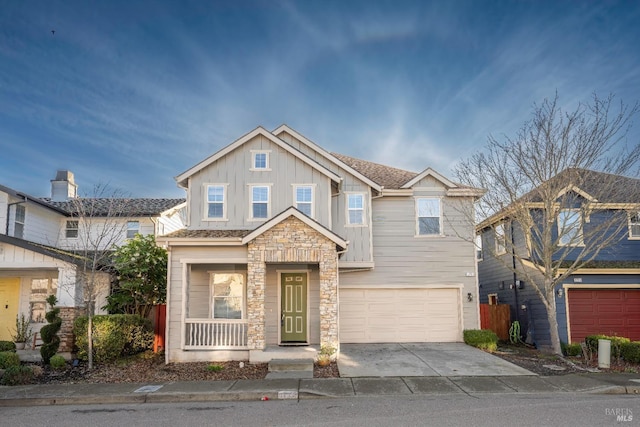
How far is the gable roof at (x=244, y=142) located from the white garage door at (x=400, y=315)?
461 cm

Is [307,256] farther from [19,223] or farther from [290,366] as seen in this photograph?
[19,223]

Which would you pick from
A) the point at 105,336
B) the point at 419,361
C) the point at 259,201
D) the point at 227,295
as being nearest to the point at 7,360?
the point at 105,336

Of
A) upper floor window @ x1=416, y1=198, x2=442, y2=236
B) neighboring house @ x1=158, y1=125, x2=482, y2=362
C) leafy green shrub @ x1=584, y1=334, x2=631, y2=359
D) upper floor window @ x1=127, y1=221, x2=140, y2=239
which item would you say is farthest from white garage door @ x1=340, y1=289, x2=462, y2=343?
upper floor window @ x1=127, y1=221, x2=140, y2=239

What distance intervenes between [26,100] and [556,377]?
765 inches

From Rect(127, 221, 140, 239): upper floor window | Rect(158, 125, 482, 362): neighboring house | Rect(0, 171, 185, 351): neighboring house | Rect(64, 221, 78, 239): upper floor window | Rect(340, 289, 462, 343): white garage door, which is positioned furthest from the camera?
Rect(64, 221, 78, 239): upper floor window

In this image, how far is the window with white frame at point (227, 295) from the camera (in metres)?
15.1

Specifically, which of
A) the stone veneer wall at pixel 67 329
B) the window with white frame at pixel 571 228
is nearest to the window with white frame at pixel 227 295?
the stone veneer wall at pixel 67 329

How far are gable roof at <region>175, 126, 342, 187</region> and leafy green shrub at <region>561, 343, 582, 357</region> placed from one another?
937cm

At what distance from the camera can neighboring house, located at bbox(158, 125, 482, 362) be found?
513 inches

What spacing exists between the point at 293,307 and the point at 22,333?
985 cm

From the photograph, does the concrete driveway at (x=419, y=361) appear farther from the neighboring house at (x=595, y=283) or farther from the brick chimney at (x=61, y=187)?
the brick chimney at (x=61, y=187)

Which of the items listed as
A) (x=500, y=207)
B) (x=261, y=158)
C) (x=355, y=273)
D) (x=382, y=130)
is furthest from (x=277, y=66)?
(x=500, y=207)

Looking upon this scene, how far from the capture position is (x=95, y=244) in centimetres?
1550

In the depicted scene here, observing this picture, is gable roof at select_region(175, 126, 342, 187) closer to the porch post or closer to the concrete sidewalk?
the porch post
